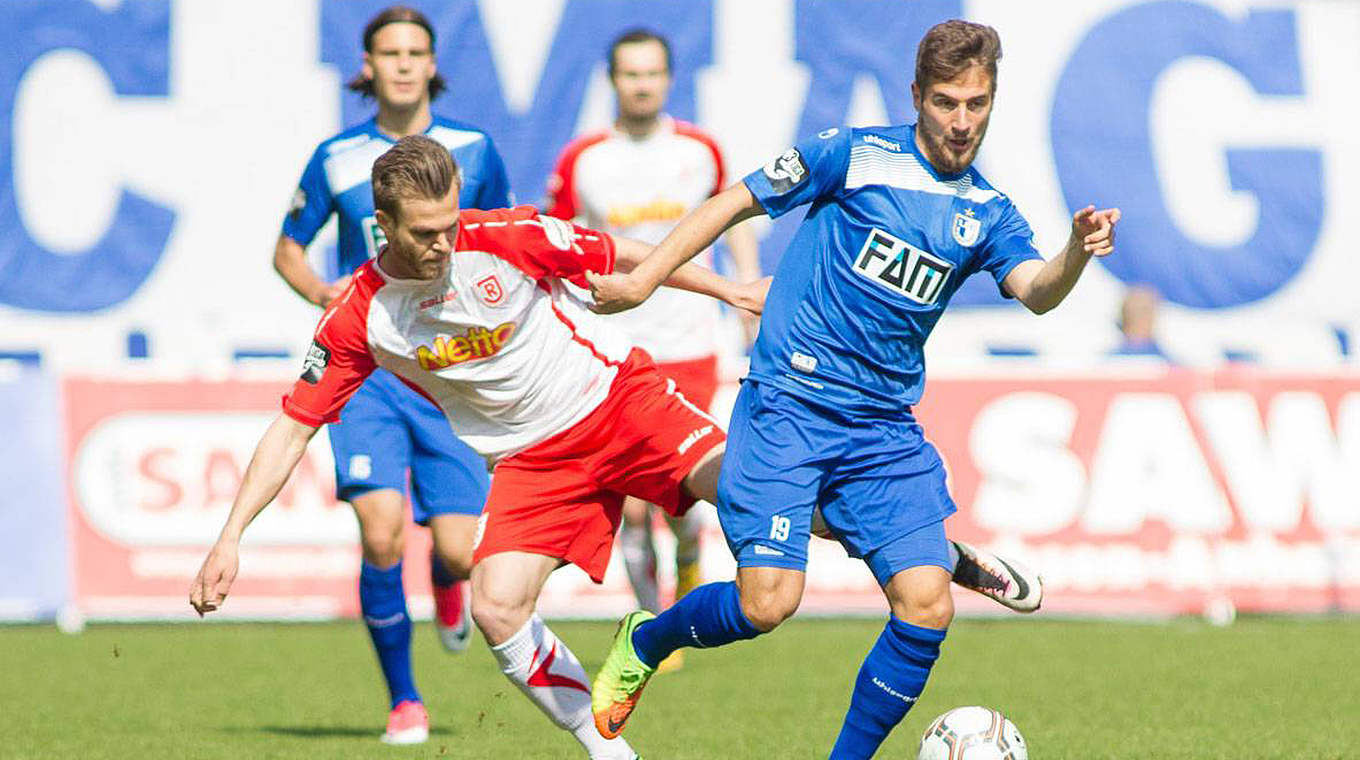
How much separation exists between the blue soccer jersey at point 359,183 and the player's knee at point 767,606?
2.38 meters

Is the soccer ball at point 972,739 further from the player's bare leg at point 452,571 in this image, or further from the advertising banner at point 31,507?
the advertising banner at point 31,507

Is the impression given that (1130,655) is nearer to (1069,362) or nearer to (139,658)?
(1069,362)

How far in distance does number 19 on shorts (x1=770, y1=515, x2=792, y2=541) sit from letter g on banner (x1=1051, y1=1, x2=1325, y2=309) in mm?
9504

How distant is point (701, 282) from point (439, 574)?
2.42 m

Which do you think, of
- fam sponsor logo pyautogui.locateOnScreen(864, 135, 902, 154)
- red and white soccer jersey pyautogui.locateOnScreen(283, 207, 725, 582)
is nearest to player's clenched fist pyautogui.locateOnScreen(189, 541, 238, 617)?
red and white soccer jersey pyautogui.locateOnScreen(283, 207, 725, 582)

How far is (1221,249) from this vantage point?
14922 millimetres

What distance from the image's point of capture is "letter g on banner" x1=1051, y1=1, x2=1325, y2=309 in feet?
48.8

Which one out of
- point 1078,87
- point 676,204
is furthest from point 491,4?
point 676,204

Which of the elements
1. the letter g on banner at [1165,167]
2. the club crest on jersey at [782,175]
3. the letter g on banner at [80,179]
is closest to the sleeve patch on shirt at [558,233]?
the club crest on jersey at [782,175]

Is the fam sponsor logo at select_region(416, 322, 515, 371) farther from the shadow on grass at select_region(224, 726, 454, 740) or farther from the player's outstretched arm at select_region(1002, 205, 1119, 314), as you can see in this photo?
the shadow on grass at select_region(224, 726, 454, 740)

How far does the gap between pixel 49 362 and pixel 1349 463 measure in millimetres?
8654

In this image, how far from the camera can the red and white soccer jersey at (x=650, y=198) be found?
9.68 metres

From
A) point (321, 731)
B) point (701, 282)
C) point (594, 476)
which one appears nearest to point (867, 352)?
point (701, 282)

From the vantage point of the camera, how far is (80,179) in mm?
14516
